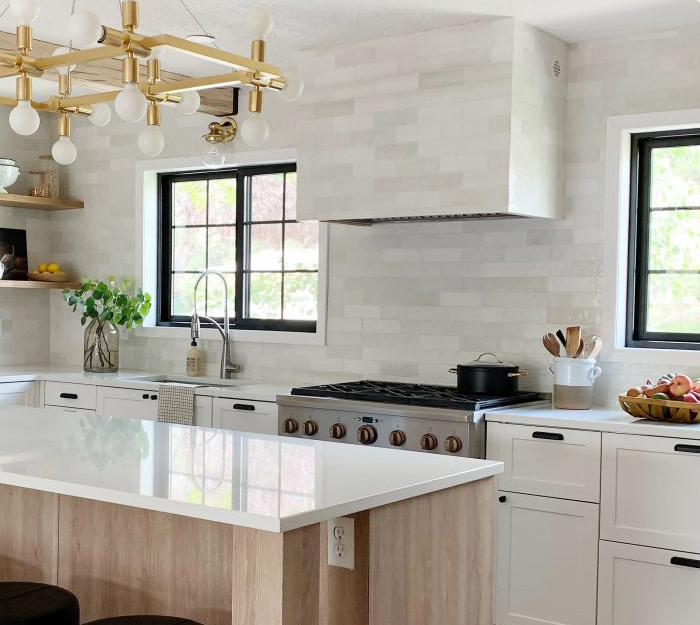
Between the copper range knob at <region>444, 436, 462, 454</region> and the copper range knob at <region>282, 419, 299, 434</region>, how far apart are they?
2.63 feet

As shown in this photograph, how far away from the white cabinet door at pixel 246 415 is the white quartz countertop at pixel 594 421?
122cm

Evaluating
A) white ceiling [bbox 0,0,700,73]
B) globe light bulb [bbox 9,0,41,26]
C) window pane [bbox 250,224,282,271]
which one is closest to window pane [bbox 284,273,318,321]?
window pane [bbox 250,224,282,271]

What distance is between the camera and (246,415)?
5078mm

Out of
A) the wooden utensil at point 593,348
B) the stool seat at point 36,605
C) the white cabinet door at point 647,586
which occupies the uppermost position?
the wooden utensil at point 593,348

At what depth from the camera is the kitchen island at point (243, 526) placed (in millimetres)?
2186

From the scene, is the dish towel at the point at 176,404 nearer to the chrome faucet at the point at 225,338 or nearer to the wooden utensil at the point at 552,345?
the chrome faucet at the point at 225,338

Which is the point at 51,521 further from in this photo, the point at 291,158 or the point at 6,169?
the point at 6,169

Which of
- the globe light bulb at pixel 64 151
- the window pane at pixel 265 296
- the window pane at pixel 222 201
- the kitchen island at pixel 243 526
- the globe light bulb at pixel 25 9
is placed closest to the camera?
the kitchen island at pixel 243 526

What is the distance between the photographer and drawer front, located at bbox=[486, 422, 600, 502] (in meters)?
4.04

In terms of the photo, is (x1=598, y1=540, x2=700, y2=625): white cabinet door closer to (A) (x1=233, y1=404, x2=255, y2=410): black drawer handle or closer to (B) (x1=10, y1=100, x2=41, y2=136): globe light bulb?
(A) (x1=233, y1=404, x2=255, y2=410): black drawer handle

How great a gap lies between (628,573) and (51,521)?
223 cm

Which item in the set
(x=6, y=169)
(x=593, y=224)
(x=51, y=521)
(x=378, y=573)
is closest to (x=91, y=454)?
(x=51, y=521)

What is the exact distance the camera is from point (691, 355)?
4.43 m

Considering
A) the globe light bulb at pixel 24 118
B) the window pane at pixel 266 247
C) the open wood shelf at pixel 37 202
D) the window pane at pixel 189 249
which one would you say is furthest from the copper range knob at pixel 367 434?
the open wood shelf at pixel 37 202
